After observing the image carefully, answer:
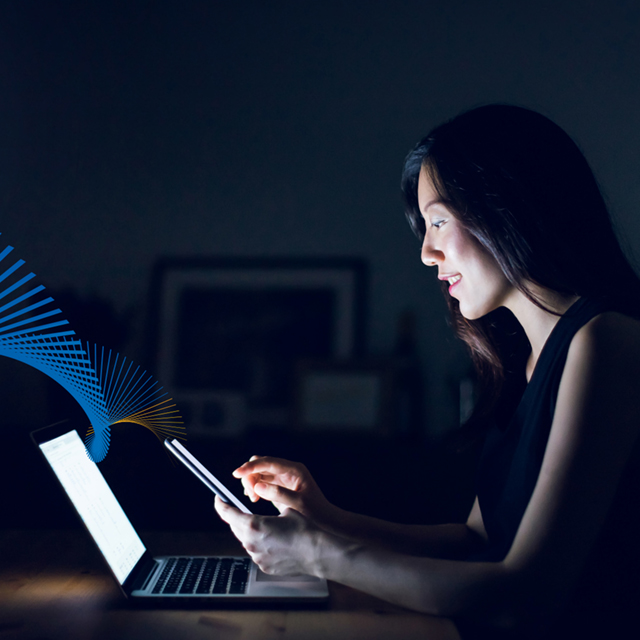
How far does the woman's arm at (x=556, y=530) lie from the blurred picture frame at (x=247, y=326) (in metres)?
0.59

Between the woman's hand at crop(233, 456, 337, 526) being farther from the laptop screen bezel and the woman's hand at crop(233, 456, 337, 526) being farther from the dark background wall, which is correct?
the dark background wall

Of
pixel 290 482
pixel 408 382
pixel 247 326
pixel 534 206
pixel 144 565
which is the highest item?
pixel 534 206

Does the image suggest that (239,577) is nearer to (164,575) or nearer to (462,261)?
(164,575)

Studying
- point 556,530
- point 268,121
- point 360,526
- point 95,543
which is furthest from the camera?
point 268,121

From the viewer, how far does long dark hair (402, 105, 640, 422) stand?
0.79m

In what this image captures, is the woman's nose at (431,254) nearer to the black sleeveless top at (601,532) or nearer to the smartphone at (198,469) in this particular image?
the black sleeveless top at (601,532)

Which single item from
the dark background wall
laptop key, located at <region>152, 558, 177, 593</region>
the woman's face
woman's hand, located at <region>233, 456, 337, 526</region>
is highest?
the dark background wall

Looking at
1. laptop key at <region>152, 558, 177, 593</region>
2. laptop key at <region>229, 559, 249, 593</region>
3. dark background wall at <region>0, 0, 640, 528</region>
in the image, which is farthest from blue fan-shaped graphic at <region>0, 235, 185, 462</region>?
laptop key at <region>229, 559, 249, 593</region>

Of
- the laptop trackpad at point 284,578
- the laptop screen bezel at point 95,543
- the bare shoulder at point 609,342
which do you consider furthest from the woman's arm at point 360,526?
the bare shoulder at point 609,342

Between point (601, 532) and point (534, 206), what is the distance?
481 mm

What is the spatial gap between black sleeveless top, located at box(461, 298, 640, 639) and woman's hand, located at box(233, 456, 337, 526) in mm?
276

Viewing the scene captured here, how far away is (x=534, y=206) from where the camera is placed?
793 millimetres

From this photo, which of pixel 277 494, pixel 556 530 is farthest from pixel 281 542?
pixel 556 530

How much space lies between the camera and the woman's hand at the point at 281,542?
0.73m
